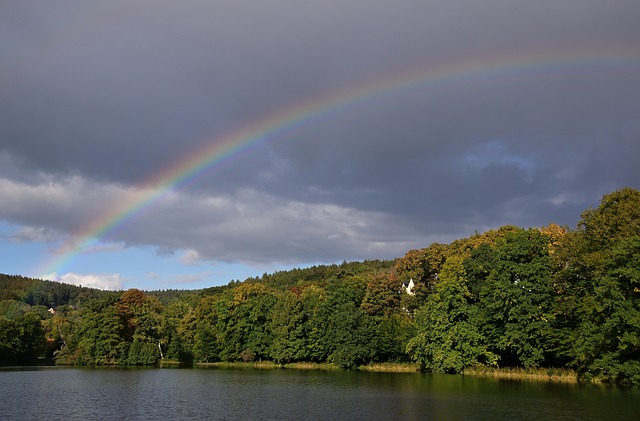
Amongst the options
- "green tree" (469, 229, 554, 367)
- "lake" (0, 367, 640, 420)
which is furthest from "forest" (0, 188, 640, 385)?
"lake" (0, 367, 640, 420)

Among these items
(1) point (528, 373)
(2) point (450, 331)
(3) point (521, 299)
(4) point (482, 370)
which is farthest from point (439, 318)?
(1) point (528, 373)

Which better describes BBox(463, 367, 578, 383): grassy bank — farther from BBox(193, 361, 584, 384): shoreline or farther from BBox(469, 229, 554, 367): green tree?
BBox(469, 229, 554, 367): green tree

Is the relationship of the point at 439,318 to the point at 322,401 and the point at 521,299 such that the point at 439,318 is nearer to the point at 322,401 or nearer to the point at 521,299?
the point at 521,299

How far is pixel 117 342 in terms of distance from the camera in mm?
100188

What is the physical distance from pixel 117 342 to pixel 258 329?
A: 29893mm

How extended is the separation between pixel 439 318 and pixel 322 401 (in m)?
30.4

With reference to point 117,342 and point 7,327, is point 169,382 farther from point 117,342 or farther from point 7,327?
point 7,327

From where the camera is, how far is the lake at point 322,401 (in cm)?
3155

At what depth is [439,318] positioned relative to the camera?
214ft

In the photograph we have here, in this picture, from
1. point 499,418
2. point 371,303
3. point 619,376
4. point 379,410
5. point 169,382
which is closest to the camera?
point 499,418

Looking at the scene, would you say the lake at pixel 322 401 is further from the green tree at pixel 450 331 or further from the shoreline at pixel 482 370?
the green tree at pixel 450 331

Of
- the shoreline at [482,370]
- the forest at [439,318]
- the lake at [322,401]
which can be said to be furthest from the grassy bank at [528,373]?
the lake at [322,401]

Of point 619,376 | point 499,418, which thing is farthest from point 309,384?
point 619,376

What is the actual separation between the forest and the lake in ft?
21.4
